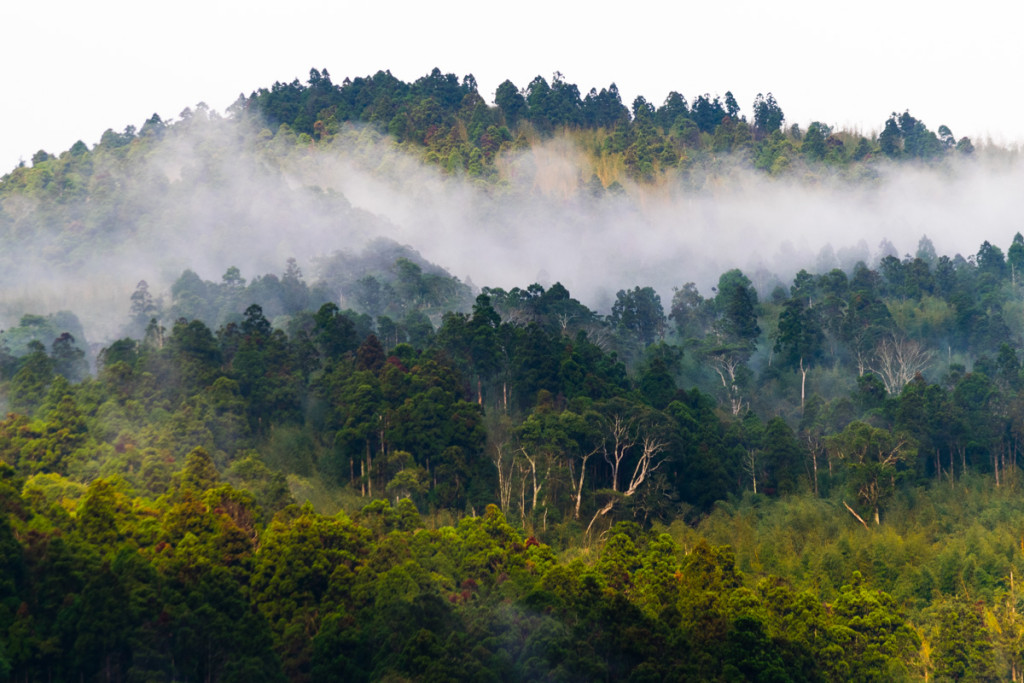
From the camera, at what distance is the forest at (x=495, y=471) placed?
31328 millimetres

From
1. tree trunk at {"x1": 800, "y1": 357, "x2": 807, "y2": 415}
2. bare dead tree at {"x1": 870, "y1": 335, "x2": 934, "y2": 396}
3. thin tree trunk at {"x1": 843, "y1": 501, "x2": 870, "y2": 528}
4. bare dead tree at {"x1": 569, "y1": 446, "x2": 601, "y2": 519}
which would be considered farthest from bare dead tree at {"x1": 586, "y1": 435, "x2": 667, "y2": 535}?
bare dead tree at {"x1": 870, "y1": 335, "x2": 934, "y2": 396}

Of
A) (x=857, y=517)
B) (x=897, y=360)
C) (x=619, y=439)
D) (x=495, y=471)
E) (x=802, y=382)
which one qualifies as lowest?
(x=857, y=517)

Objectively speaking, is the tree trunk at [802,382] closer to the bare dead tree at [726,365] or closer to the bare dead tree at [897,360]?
the bare dead tree at [726,365]

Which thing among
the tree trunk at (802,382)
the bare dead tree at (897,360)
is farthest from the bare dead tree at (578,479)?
the bare dead tree at (897,360)

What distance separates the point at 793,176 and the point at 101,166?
54805 mm

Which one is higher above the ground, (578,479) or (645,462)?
(645,462)

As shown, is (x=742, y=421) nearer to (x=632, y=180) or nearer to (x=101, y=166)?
(x=632, y=180)

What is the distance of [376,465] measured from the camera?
44.6 meters

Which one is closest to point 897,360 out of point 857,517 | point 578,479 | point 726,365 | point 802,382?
point 802,382

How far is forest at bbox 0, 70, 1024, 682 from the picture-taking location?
103 ft

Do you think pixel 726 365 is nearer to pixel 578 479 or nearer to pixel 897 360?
pixel 897 360

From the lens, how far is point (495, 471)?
4534 centimetres

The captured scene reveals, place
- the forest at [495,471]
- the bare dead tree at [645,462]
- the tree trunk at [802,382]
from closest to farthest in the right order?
the forest at [495,471]
the bare dead tree at [645,462]
the tree trunk at [802,382]

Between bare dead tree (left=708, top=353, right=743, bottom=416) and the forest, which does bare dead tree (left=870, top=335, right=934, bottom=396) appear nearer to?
the forest
